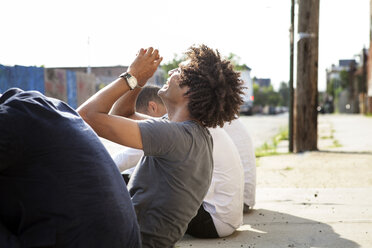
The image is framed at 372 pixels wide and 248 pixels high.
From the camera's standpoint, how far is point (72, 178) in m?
1.71

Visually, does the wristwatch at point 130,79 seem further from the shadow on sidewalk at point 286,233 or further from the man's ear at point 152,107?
the shadow on sidewalk at point 286,233

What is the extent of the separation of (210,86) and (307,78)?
9.77 m

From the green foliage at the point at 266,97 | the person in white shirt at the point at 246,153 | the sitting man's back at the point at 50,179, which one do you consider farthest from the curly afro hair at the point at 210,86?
the green foliage at the point at 266,97

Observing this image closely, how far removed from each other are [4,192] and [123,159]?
7.60 feet

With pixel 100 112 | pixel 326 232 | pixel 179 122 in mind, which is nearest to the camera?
pixel 100 112

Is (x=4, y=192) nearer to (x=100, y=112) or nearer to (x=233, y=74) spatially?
(x=100, y=112)

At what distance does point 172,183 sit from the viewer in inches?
95.4

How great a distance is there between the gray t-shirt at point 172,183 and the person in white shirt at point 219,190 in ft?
4.92

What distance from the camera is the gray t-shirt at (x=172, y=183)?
7.78ft

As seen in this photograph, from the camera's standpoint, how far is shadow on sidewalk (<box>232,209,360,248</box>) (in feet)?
13.3

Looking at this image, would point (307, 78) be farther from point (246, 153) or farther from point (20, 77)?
point (246, 153)

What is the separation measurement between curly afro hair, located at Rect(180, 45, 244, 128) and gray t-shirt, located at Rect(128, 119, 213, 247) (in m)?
0.08

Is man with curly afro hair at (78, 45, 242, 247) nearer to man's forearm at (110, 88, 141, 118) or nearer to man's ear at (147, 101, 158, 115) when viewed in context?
man's forearm at (110, 88, 141, 118)

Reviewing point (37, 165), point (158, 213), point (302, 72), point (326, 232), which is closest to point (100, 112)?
point (158, 213)
